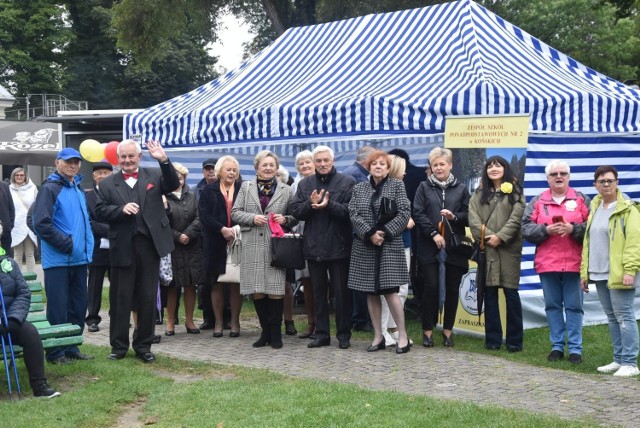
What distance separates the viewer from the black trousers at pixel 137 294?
8.14 m

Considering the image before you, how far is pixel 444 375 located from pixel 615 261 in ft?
5.71

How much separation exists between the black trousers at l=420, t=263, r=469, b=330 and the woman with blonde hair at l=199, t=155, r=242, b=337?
201cm

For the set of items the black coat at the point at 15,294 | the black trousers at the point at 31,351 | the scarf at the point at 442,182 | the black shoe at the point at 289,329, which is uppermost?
the scarf at the point at 442,182

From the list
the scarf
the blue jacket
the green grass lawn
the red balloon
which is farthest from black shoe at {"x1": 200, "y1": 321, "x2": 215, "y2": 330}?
the scarf

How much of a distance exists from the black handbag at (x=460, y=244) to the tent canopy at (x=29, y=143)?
16.1 m

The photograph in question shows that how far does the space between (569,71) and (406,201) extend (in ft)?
14.6

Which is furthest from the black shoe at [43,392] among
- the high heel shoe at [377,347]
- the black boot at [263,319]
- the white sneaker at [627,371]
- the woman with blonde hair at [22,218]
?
the woman with blonde hair at [22,218]

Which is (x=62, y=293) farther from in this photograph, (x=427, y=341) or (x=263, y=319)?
(x=427, y=341)

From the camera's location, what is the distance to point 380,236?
8.26 m

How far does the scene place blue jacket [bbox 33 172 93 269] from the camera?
26.1 ft

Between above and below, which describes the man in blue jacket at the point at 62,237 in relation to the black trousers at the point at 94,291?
above

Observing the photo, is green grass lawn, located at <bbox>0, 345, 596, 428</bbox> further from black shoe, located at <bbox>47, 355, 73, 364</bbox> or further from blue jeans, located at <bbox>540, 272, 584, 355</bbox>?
blue jeans, located at <bbox>540, 272, 584, 355</bbox>

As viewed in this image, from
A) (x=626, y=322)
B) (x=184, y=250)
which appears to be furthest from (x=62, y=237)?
(x=626, y=322)

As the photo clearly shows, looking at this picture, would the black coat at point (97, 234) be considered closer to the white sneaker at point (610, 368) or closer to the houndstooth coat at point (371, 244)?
the houndstooth coat at point (371, 244)
